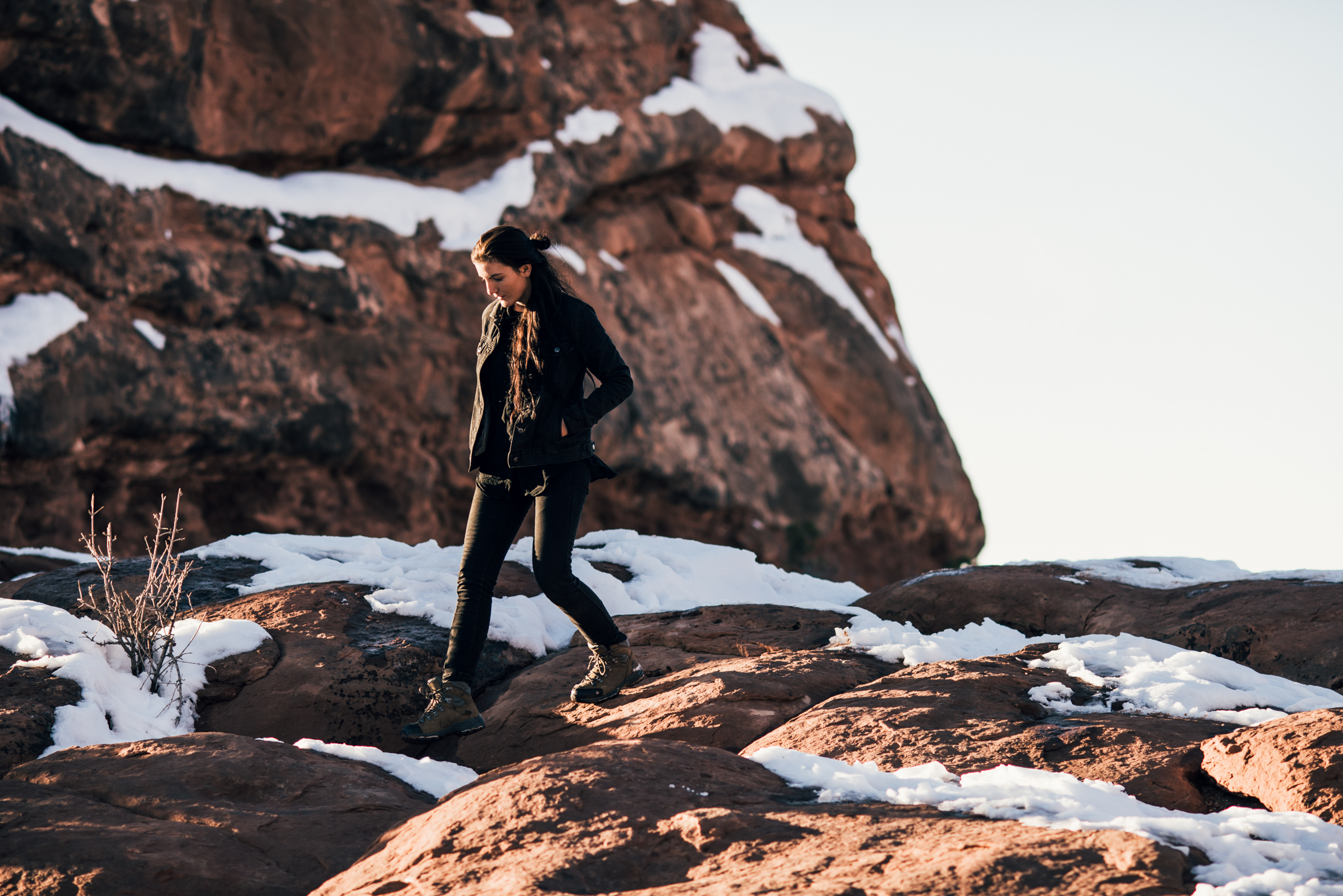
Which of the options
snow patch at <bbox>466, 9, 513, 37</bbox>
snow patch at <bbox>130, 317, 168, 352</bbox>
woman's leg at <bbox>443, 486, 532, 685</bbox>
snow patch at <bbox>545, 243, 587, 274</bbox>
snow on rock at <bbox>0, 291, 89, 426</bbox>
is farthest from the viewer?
snow patch at <bbox>545, 243, 587, 274</bbox>

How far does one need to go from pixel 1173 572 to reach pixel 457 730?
4675 mm

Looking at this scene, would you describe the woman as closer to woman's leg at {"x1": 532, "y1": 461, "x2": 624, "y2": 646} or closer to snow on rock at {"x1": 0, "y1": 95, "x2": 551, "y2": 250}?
woman's leg at {"x1": 532, "y1": 461, "x2": 624, "y2": 646}

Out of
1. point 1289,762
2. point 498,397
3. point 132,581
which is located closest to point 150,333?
point 132,581

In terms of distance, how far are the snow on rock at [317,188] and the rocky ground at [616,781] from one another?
9.19 metres

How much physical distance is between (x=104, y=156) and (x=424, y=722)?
11.3 metres

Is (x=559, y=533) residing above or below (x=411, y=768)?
above

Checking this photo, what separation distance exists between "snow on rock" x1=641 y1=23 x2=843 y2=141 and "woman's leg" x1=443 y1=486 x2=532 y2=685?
53.2 feet

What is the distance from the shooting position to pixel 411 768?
409 cm

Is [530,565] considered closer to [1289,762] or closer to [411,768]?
[411,768]

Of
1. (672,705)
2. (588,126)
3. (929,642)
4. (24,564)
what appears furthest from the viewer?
(588,126)

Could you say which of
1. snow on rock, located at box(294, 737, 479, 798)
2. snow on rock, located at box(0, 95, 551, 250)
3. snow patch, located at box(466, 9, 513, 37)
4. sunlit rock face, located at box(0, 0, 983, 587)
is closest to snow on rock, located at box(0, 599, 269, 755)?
snow on rock, located at box(294, 737, 479, 798)

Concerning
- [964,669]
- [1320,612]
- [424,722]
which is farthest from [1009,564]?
[424,722]

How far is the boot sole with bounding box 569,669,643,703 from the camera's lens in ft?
15.1

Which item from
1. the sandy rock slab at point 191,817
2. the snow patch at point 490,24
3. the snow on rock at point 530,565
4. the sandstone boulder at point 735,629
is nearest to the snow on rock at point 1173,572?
the snow on rock at point 530,565
